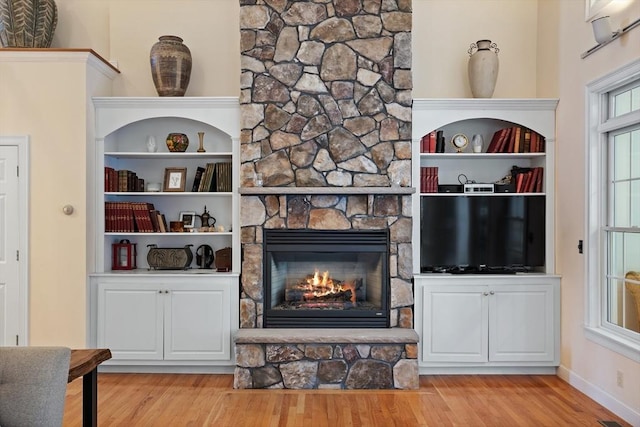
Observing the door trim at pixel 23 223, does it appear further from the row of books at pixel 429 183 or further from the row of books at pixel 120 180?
the row of books at pixel 429 183

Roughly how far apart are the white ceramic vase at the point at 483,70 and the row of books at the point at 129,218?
3.15 metres

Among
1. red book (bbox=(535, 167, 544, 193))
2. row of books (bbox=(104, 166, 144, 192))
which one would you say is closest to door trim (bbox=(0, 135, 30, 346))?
row of books (bbox=(104, 166, 144, 192))

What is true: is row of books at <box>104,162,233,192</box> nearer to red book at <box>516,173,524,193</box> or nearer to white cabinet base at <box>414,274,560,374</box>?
white cabinet base at <box>414,274,560,374</box>

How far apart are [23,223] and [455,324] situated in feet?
12.5

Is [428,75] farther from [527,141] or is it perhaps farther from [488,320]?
[488,320]

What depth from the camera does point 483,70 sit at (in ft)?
16.2

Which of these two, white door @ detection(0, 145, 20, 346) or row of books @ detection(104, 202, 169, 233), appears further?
row of books @ detection(104, 202, 169, 233)

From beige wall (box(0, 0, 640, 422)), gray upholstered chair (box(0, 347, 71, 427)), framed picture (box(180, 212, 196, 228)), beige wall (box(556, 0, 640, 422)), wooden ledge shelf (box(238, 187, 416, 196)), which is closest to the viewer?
gray upholstered chair (box(0, 347, 71, 427))

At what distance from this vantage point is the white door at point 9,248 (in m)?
4.66

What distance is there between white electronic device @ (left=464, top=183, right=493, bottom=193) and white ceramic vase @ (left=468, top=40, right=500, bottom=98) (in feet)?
2.72

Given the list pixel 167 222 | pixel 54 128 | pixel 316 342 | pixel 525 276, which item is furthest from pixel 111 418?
pixel 525 276

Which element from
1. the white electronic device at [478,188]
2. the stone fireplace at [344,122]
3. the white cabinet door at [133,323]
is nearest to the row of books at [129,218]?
the white cabinet door at [133,323]

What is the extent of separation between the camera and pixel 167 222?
5.24m

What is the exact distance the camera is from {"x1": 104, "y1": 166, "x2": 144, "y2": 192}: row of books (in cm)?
491
